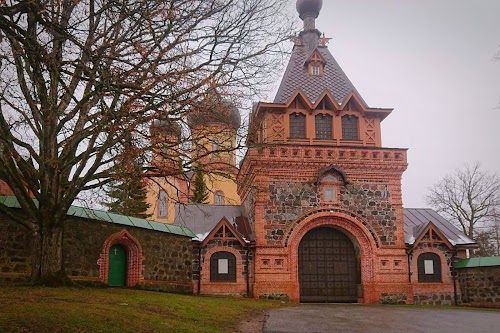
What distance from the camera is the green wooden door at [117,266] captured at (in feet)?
57.4

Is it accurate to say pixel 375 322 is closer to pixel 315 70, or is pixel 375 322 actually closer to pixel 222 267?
pixel 222 267

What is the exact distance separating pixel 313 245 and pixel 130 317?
517 inches

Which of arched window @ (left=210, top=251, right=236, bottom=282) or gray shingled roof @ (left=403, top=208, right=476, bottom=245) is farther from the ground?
gray shingled roof @ (left=403, top=208, right=476, bottom=245)

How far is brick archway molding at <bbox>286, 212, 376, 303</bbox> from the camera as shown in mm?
20938

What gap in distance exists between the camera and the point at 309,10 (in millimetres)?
26703

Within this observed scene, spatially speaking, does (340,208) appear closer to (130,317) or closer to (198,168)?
(198,168)

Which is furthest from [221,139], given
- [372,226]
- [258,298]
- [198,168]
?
[372,226]

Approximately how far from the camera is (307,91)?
931 inches

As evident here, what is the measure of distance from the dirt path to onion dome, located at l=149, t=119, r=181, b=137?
4202 mm

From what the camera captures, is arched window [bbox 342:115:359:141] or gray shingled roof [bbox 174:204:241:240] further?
arched window [bbox 342:115:359:141]

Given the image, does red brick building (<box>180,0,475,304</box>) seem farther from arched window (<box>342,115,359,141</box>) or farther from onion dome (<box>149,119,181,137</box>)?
onion dome (<box>149,119,181,137</box>)

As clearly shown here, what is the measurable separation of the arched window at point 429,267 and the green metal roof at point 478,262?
0.80m

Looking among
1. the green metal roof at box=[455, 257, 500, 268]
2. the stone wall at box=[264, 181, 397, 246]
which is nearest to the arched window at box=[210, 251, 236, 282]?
the stone wall at box=[264, 181, 397, 246]

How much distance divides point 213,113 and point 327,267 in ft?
41.6
